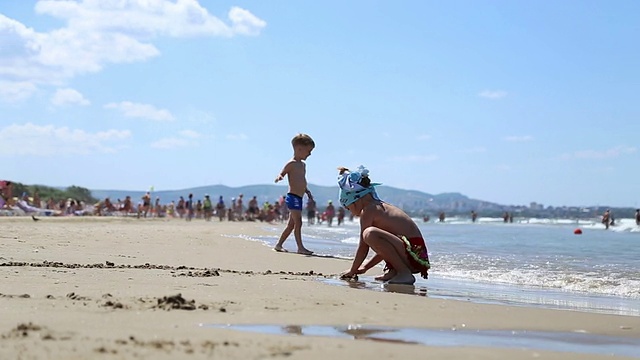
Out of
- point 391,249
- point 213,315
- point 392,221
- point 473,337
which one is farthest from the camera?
point 392,221

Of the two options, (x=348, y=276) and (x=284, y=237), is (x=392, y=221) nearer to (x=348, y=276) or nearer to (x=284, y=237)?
(x=348, y=276)

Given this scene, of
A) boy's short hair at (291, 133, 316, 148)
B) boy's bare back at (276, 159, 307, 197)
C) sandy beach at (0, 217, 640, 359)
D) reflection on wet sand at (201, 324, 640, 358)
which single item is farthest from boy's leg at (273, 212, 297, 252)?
reflection on wet sand at (201, 324, 640, 358)

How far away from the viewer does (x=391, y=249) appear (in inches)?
253

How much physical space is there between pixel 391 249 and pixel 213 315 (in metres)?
2.74

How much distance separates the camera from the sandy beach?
3.11 metres

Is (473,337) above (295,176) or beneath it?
beneath

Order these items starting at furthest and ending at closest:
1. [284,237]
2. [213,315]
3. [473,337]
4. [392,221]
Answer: [284,237] → [392,221] → [213,315] → [473,337]

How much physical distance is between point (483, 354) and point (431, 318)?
3.43 feet

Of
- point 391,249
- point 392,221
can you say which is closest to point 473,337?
point 391,249

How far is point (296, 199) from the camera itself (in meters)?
10.3

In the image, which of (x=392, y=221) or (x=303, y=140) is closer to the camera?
(x=392, y=221)

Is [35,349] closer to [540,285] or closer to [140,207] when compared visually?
[540,285]

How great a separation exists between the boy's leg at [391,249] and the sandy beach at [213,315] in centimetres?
63

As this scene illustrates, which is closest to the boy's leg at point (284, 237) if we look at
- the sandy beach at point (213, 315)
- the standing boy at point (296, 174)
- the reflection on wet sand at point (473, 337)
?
the standing boy at point (296, 174)
